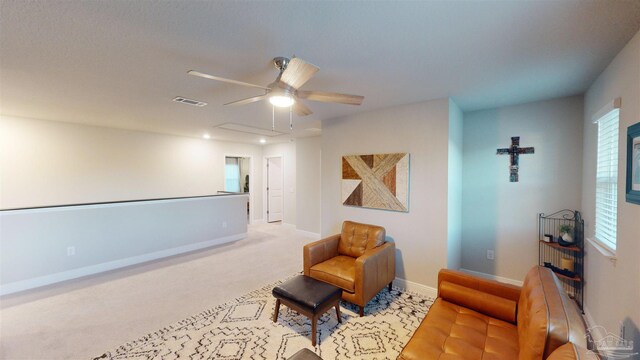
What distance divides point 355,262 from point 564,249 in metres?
2.50

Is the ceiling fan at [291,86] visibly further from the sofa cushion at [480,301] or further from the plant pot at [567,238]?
the plant pot at [567,238]


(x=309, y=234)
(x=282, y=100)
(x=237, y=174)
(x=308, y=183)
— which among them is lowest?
(x=309, y=234)

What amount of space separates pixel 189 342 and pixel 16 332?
5.76 ft

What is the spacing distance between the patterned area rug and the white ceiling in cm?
243

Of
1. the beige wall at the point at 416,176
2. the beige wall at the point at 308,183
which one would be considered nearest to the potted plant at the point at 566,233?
the beige wall at the point at 416,176

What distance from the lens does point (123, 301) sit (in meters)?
2.94

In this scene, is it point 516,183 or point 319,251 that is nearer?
point 319,251

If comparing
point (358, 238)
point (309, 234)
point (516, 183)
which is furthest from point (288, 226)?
point (516, 183)

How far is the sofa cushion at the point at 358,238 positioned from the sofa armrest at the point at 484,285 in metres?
0.98

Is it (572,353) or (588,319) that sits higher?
(572,353)

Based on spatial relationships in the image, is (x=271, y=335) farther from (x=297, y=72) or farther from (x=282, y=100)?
(x=297, y=72)

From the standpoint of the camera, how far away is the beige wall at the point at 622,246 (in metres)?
1.55

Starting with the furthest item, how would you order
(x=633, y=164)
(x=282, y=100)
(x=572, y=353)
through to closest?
(x=282, y=100) → (x=633, y=164) → (x=572, y=353)

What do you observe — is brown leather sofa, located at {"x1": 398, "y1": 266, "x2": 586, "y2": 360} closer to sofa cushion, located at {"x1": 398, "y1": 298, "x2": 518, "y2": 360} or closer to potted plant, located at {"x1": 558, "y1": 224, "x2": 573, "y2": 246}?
sofa cushion, located at {"x1": 398, "y1": 298, "x2": 518, "y2": 360}
